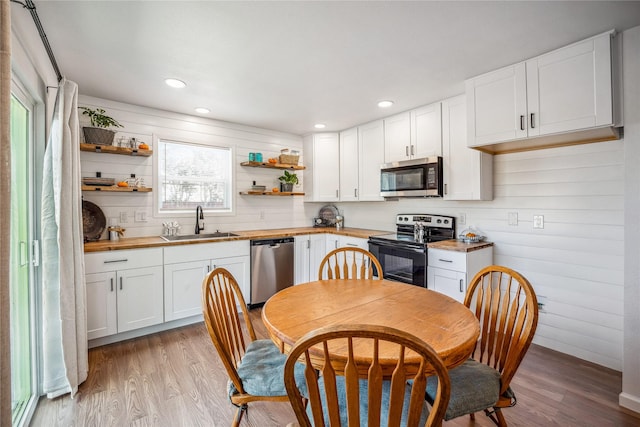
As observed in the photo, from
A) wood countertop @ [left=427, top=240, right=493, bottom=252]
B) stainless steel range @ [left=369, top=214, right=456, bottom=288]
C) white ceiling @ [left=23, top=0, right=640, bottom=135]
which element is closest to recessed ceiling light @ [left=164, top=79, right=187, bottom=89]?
white ceiling @ [left=23, top=0, right=640, bottom=135]

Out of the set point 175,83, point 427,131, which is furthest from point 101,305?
point 427,131

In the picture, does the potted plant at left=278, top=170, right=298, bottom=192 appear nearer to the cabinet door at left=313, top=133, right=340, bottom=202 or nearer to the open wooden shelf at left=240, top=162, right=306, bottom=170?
the open wooden shelf at left=240, top=162, right=306, bottom=170

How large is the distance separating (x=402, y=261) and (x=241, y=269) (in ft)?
5.90

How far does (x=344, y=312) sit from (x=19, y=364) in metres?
2.01

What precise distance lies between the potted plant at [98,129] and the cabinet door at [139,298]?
4.31 ft

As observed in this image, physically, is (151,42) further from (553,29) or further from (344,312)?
(553,29)

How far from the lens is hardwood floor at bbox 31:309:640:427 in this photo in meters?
1.84

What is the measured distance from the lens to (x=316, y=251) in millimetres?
4203

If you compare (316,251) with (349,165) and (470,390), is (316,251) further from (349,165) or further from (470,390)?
(470,390)

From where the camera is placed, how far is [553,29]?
1.95m

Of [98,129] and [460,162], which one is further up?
[98,129]

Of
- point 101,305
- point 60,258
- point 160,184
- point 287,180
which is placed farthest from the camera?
point 287,180

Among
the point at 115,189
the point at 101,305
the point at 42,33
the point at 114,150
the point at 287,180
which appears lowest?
the point at 101,305

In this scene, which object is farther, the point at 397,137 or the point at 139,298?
the point at 397,137
